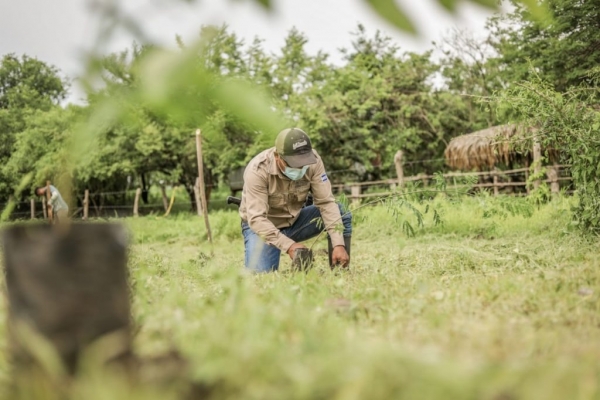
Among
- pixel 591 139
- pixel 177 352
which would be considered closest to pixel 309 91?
pixel 591 139

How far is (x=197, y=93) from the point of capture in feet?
2.24

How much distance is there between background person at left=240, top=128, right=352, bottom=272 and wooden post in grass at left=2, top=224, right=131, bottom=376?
2911 mm

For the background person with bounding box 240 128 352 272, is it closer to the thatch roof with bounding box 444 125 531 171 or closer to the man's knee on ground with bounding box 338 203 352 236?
the man's knee on ground with bounding box 338 203 352 236

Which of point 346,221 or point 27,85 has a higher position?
point 27,85

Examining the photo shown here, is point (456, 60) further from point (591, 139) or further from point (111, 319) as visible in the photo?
point (111, 319)

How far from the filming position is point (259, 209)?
459 cm

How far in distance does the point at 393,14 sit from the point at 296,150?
3.81 metres

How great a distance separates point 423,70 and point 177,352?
2204 cm

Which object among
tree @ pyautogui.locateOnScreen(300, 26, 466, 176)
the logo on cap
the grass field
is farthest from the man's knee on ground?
tree @ pyautogui.locateOnScreen(300, 26, 466, 176)

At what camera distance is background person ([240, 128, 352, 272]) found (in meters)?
4.36

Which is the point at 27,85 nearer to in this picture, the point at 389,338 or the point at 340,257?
the point at 389,338

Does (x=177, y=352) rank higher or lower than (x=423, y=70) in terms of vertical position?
lower

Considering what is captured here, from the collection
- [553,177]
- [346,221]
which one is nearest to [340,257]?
[346,221]

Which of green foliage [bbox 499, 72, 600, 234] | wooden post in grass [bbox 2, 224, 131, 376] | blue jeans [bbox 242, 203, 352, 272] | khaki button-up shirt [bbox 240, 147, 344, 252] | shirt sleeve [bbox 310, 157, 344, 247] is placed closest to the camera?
wooden post in grass [bbox 2, 224, 131, 376]
